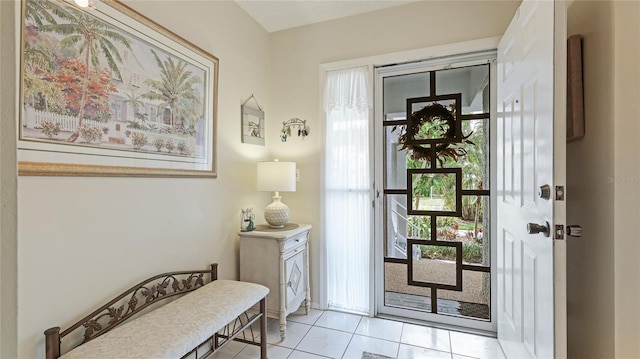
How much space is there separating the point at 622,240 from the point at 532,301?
495mm

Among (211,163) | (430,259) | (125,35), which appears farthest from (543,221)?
(125,35)

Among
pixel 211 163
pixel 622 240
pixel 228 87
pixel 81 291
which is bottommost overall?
pixel 81 291

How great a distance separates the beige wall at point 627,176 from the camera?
1029mm

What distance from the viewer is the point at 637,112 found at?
1031 mm

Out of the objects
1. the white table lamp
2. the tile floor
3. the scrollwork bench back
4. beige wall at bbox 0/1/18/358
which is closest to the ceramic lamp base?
the white table lamp

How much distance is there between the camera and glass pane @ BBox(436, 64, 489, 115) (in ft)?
7.07

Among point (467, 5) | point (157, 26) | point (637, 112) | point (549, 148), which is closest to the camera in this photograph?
point (637, 112)

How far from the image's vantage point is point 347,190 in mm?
2443

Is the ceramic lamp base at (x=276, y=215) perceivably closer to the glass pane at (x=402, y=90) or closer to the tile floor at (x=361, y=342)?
the tile floor at (x=361, y=342)

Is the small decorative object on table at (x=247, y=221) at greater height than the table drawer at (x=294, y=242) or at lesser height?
greater

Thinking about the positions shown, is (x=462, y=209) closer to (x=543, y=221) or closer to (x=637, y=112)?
(x=543, y=221)

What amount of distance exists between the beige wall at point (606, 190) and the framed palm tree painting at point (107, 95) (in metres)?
2.15

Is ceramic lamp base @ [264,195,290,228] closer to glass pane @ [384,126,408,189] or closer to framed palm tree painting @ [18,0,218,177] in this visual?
framed palm tree painting @ [18,0,218,177]

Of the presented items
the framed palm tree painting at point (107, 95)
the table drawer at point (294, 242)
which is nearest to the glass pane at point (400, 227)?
the table drawer at point (294, 242)
